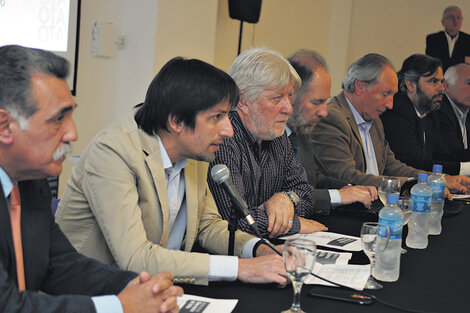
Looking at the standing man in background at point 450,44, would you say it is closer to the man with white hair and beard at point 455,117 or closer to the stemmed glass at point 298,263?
the man with white hair and beard at point 455,117

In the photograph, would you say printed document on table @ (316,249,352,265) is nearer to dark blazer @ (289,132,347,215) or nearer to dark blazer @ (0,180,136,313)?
dark blazer @ (0,180,136,313)

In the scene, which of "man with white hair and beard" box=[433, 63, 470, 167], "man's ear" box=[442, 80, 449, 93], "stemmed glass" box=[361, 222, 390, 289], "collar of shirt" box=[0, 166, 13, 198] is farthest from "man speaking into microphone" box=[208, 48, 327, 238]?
"man's ear" box=[442, 80, 449, 93]

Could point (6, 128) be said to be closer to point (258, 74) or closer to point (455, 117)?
point (258, 74)

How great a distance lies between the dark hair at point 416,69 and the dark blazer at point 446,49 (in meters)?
3.41

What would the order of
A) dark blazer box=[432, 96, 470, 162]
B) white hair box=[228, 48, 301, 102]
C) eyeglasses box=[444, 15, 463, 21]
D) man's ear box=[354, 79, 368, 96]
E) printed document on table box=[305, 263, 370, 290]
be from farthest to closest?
eyeglasses box=[444, 15, 463, 21], dark blazer box=[432, 96, 470, 162], man's ear box=[354, 79, 368, 96], white hair box=[228, 48, 301, 102], printed document on table box=[305, 263, 370, 290]

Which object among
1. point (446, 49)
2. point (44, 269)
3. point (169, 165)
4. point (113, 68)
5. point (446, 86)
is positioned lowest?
point (44, 269)

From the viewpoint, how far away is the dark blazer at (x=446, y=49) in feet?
26.0

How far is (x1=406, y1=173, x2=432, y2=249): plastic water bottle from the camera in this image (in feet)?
7.42

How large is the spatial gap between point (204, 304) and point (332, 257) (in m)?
0.61

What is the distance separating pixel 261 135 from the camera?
2.64 meters

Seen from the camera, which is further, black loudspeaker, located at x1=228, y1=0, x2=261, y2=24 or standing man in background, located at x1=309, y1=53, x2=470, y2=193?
black loudspeaker, located at x1=228, y1=0, x2=261, y2=24

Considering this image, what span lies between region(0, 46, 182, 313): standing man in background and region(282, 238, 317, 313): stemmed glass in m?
0.27

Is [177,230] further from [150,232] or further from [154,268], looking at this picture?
[154,268]

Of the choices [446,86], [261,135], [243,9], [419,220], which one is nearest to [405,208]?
[419,220]
